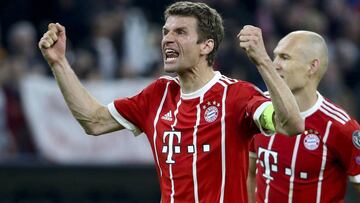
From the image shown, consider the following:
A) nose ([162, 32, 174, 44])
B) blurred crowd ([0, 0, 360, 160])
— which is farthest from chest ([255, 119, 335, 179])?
blurred crowd ([0, 0, 360, 160])

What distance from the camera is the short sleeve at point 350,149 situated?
7.29 metres

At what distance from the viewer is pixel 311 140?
748cm

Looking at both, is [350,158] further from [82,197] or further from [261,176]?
[82,197]

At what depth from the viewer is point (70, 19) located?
1342 cm

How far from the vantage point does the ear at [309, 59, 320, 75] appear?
7.77m

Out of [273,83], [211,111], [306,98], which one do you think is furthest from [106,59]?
[273,83]

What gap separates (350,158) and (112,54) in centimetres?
599

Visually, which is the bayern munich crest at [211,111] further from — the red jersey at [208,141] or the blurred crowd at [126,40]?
the blurred crowd at [126,40]

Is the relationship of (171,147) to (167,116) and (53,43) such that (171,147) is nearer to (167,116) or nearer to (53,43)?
(167,116)

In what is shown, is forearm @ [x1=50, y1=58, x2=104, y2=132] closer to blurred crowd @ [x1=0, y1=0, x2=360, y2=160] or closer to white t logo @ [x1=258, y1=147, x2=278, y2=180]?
white t logo @ [x1=258, y1=147, x2=278, y2=180]

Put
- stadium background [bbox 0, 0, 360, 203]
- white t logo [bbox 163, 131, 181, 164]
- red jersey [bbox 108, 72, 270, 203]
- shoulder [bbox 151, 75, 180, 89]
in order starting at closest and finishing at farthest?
red jersey [bbox 108, 72, 270, 203]
white t logo [bbox 163, 131, 181, 164]
shoulder [bbox 151, 75, 180, 89]
stadium background [bbox 0, 0, 360, 203]

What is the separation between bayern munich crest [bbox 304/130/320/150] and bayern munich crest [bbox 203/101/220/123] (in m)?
1.17

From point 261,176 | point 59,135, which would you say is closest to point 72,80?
point 261,176

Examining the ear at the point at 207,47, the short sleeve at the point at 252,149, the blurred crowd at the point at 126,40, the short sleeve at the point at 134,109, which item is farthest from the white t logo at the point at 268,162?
the blurred crowd at the point at 126,40
